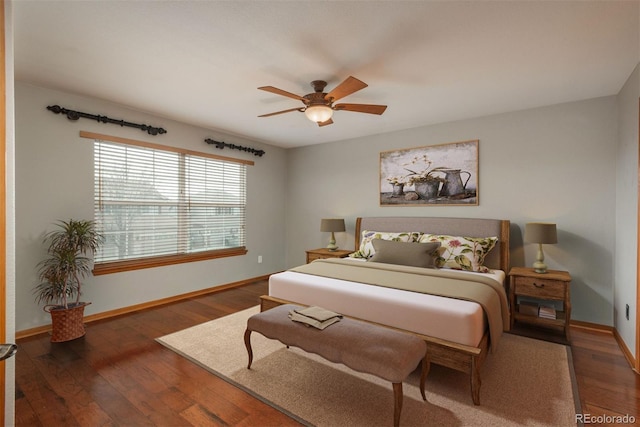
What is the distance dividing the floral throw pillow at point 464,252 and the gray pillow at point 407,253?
0.13 metres

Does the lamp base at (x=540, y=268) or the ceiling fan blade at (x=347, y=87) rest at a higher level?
the ceiling fan blade at (x=347, y=87)

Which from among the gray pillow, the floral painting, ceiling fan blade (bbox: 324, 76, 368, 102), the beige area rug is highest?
ceiling fan blade (bbox: 324, 76, 368, 102)

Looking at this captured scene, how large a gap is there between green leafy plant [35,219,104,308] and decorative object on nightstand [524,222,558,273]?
4.75 m

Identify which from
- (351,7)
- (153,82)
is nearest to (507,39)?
(351,7)

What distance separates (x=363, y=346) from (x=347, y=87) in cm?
194

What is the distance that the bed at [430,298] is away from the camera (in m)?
2.07

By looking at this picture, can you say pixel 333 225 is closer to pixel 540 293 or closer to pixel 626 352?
pixel 540 293

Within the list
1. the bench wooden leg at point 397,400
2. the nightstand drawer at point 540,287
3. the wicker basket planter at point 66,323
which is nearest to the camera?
the bench wooden leg at point 397,400

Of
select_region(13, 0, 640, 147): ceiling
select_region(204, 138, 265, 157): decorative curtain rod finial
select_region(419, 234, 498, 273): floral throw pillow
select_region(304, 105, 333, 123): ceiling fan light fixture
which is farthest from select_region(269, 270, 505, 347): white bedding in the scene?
select_region(204, 138, 265, 157): decorative curtain rod finial

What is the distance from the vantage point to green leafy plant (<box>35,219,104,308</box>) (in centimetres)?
292

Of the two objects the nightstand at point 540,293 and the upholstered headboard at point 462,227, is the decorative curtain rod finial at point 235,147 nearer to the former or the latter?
the upholstered headboard at point 462,227

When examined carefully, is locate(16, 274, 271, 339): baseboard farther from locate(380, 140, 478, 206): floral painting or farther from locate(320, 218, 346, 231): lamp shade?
locate(380, 140, 478, 206): floral painting

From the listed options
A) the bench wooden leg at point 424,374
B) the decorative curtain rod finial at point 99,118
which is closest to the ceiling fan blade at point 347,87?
the bench wooden leg at point 424,374

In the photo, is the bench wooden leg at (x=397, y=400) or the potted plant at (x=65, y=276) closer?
the bench wooden leg at (x=397, y=400)
